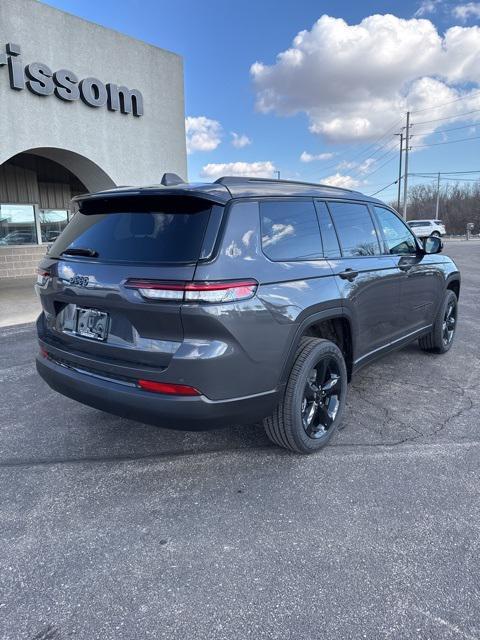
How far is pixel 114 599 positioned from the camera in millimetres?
1954

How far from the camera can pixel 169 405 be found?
2439 millimetres

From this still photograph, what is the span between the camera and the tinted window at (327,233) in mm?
3260

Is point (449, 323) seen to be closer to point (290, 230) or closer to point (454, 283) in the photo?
point (454, 283)

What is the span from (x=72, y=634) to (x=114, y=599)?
212 millimetres

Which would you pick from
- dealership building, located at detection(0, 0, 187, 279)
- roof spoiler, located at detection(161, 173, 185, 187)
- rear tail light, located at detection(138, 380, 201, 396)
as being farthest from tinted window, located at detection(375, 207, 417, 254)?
dealership building, located at detection(0, 0, 187, 279)

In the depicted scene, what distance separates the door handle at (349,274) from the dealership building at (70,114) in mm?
6628

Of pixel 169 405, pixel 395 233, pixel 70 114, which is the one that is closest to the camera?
pixel 169 405

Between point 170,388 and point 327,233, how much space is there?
169 cm

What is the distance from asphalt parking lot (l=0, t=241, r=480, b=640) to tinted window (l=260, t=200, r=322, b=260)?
1.42 metres

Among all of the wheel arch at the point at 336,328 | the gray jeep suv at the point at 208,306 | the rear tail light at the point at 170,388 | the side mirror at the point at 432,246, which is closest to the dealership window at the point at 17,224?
the gray jeep suv at the point at 208,306

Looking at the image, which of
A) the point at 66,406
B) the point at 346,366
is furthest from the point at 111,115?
the point at 346,366

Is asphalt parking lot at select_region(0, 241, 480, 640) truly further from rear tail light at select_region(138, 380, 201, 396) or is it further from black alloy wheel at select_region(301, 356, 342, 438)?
rear tail light at select_region(138, 380, 201, 396)

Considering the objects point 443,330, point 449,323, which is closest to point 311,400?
point 443,330

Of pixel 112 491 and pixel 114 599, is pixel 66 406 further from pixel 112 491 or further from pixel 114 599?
pixel 114 599
